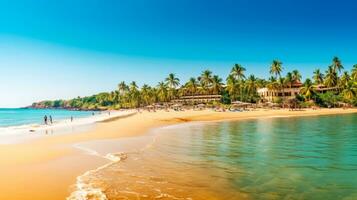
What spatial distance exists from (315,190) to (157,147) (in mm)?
13300

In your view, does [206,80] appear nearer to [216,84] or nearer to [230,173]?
[216,84]

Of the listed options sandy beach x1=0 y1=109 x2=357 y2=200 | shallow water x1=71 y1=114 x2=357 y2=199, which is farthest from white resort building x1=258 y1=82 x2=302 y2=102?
sandy beach x1=0 y1=109 x2=357 y2=200

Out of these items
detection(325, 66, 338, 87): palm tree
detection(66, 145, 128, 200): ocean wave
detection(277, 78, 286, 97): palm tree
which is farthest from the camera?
detection(277, 78, 286, 97): palm tree

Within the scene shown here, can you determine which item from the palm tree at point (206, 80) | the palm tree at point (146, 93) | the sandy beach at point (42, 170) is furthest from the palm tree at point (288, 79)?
the sandy beach at point (42, 170)

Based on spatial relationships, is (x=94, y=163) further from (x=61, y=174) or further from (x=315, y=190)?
(x=315, y=190)

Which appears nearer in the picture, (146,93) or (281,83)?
(281,83)

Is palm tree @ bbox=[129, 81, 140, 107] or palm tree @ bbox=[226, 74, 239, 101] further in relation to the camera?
palm tree @ bbox=[129, 81, 140, 107]

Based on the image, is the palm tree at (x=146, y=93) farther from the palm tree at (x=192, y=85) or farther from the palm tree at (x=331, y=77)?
the palm tree at (x=331, y=77)

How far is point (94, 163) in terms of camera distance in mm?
17266

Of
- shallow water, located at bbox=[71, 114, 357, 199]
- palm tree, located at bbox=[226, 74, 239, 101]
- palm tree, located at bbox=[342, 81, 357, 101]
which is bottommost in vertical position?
shallow water, located at bbox=[71, 114, 357, 199]

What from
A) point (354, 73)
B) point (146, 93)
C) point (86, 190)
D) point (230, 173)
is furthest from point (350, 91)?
point (86, 190)

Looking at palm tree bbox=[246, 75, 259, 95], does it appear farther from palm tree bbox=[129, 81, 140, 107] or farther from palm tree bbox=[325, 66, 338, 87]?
palm tree bbox=[129, 81, 140, 107]

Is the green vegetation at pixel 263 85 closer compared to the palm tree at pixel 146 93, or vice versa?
the green vegetation at pixel 263 85

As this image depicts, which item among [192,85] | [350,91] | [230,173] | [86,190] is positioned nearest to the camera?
[86,190]
